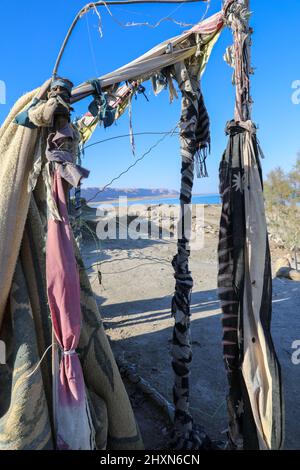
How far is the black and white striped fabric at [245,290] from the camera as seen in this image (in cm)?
189

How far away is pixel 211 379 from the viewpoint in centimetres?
370

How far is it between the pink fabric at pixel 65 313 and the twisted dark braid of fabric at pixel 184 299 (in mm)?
890

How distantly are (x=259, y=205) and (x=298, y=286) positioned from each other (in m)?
6.25

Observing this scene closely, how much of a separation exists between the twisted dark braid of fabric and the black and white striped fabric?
17.0 inches

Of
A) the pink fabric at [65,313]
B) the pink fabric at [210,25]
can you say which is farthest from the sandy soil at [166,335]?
the pink fabric at [210,25]

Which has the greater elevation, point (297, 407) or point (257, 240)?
point (257, 240)

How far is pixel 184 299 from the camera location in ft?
7.98

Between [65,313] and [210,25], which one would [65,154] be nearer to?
[65,313]

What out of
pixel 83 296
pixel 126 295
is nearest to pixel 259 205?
pixel 83 296

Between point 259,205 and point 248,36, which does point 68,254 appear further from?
point 248,36
